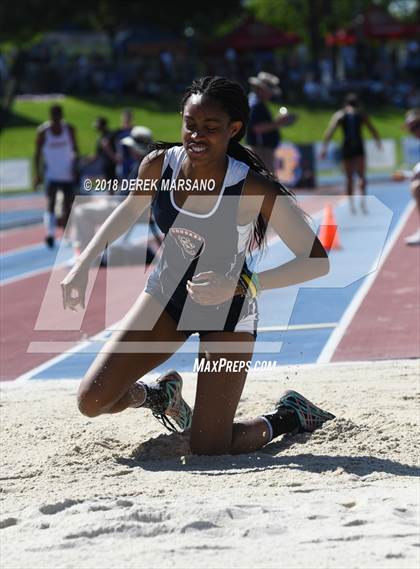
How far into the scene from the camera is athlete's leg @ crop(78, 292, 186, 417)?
5.18m

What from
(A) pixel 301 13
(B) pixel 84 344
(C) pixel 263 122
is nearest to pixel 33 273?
(C) pixel 263 122

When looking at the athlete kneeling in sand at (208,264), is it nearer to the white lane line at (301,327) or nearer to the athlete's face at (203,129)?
the athlete's face at (203,129)

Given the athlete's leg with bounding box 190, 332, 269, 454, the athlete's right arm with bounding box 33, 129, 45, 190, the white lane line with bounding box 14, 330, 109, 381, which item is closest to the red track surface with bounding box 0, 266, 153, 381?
the white lane line with bounding box 14, 330, 109, 381

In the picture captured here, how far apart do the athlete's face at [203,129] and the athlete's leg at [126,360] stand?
0.74 metres

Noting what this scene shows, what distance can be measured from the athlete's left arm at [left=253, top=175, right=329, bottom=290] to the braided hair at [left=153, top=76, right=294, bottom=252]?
7 cm

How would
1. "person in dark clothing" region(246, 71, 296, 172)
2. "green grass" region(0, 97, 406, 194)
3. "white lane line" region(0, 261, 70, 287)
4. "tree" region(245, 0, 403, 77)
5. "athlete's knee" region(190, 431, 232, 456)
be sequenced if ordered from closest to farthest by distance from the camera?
"athlete's knee" region(190, 431, 232, 456) < "white lane line" region(0, 261, 70, 287) < "person in dark clothing" region(246, 71, 296, 172) < "green grass" region(0, 97, 406, 194) < "tree" region(245, 0, 403, 77)

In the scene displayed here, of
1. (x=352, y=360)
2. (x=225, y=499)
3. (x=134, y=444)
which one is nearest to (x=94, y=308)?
(x=352, y=360)

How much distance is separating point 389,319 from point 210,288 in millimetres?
4697

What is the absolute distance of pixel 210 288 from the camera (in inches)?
189

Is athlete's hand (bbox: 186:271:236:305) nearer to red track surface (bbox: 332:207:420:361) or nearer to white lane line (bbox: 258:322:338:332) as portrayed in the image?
red track surface (bbox: 332:207:420:361)

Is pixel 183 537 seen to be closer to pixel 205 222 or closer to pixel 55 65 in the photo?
pixel 205 222

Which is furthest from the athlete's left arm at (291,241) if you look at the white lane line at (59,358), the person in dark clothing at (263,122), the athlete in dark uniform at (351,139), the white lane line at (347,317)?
the athlete in dark uniform at (351,139)

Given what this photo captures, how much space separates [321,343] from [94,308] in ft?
9.41

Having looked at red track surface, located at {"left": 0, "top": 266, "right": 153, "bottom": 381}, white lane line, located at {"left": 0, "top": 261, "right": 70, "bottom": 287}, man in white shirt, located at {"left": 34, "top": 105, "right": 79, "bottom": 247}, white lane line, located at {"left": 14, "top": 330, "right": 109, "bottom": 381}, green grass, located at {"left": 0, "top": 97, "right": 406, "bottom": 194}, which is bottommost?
white lane line, located at {"left": 14, "top": 330, "right": 109, "bottom": 381}
